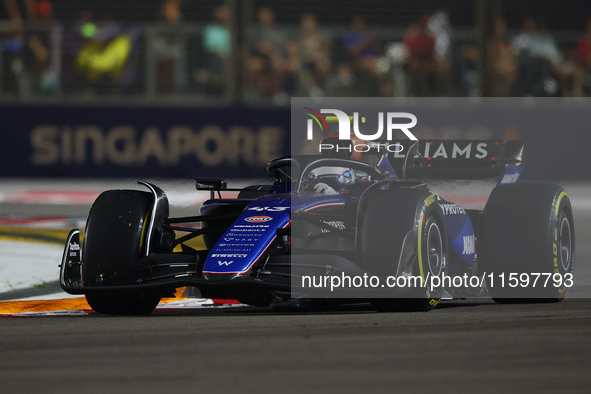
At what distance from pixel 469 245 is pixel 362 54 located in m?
7.80

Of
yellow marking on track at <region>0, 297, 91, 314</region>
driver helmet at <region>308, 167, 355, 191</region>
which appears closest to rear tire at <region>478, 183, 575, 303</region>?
driver helmet at <region>308, 167, 355, 191</region>

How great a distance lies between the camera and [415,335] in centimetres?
438

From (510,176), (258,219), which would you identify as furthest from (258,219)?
→ (510,176)

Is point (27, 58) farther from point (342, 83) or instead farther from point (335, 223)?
point (335, 223)

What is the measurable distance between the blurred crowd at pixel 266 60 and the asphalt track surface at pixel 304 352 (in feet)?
26.1

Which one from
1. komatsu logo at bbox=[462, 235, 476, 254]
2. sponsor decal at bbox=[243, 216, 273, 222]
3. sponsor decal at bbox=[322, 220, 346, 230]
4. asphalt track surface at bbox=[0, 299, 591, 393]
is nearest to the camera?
asphalt track surface at bbox=[0, 299, 591, 393]

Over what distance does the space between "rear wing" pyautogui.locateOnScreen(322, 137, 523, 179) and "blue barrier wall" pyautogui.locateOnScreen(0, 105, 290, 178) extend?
22.8 feet

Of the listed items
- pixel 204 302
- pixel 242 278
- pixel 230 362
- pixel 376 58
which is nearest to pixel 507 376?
pixel 230 362

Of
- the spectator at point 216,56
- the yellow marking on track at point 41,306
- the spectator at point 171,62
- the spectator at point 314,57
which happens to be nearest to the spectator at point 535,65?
the spectator at point 314,57

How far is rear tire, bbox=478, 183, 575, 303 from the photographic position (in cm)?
568

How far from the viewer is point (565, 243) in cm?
601

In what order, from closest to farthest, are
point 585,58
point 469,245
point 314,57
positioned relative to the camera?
1. point 469,245
2. point 314,57
3. point 585,58

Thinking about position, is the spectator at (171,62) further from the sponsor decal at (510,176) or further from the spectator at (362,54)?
the sponsor decal at (510,176)

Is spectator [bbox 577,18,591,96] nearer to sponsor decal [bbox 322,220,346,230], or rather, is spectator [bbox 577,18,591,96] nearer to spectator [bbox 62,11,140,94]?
spectator [bbox 62,11,140,94]
